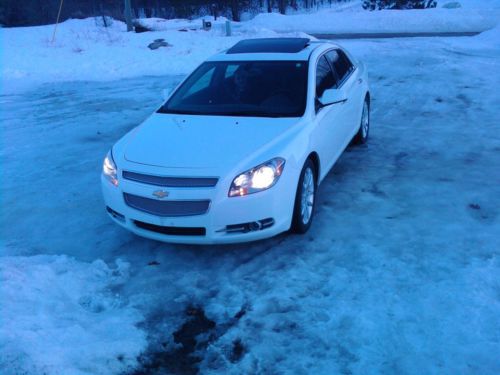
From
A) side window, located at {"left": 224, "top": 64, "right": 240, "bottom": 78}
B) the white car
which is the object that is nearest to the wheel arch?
the white car

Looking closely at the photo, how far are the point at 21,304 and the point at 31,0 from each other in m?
33.3

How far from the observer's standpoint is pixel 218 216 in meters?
3.87

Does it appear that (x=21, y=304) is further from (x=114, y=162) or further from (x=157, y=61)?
(x=157, y=61)

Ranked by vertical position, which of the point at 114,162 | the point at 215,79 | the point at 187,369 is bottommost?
the point at 187,369

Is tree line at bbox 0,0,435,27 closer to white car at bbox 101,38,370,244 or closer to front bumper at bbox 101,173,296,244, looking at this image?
white car at bbox 101,38,370,244

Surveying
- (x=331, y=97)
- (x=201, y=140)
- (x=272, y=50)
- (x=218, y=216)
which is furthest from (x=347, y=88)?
(x=218, y=216)

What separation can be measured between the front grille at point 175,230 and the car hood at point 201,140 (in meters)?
0.50

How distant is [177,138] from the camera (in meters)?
4.46

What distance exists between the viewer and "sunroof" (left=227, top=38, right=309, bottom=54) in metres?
5.60

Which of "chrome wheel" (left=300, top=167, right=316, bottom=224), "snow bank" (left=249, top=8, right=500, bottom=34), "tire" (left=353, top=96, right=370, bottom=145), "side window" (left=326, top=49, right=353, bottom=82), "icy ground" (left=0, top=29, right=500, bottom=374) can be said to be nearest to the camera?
"icy ground" (left=0, top=29, right=500, bottom=374)

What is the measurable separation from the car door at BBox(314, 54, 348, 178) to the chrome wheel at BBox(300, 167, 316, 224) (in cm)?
32

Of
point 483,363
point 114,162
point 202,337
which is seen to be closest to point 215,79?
point 114,162

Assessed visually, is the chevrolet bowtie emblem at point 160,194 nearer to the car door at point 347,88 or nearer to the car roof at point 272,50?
the car roof at point 272,50

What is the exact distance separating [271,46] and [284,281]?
3.01 m
